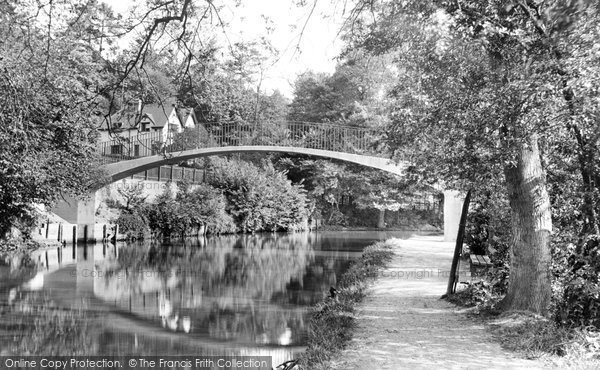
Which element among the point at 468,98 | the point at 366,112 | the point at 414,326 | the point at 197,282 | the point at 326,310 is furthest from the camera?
the point at 366,112

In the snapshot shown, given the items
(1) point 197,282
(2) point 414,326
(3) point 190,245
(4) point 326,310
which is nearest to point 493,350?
(2) point 414,326

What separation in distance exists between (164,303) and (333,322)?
4.34 metres

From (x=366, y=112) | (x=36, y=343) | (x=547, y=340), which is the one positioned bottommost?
(x=36, y=343)

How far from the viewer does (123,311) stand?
9.73 meters

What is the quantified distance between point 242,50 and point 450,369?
3.42m

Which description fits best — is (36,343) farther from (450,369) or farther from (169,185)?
(169,185)

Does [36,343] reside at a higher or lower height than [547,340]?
lower

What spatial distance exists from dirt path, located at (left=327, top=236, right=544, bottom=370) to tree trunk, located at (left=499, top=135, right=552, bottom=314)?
2.30 feet

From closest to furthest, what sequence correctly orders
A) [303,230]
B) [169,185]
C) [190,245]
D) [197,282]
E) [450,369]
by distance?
1. [450,369]
2. [197,282]
3. [190,245]
4. [169,185]
5. [303,230]

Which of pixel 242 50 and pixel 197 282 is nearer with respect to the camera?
pixel 242 50

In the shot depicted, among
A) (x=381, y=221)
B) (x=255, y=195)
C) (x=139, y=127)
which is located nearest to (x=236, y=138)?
(x=255, y=195)

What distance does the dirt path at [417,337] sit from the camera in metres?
5.06

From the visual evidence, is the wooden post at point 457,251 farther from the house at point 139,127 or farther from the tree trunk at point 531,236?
the house at point 139,127

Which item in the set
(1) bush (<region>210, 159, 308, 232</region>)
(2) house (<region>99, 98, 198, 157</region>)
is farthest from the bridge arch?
(1) bush (<region>210, 159, 308, 232</region>)
